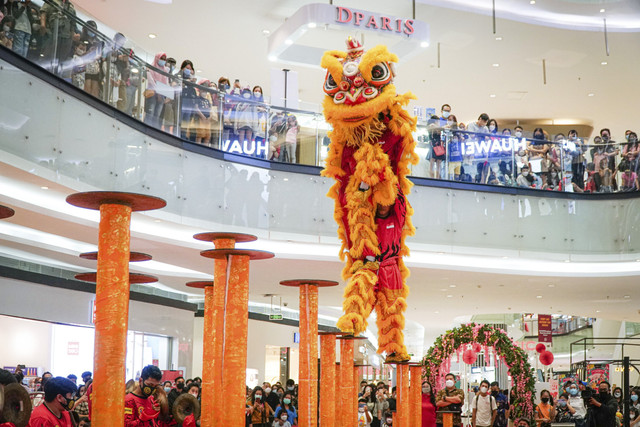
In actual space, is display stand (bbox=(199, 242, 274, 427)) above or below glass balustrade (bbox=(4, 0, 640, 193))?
below

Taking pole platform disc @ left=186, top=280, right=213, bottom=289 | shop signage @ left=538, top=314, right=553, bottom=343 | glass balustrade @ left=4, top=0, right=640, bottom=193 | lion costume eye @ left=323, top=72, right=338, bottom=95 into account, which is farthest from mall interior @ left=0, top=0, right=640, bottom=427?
shop signage @ left=538, top=314, right=553, bottom=343

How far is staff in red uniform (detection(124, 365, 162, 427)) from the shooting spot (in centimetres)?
658

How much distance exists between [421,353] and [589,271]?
1694 centimetres

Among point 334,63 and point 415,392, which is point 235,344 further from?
point 415,392

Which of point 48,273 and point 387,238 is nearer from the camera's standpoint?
point 387,238

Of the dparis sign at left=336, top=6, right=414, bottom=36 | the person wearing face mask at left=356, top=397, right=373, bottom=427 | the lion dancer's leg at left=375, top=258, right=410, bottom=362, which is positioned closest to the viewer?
the lion dancer's leg at left=375, top=258, right=410, bottom=362

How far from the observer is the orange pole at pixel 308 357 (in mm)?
10852

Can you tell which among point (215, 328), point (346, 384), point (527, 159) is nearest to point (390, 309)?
point (215, 328)

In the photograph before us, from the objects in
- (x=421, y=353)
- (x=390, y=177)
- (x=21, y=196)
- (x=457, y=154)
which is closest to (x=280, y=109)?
(x=457, y=154)

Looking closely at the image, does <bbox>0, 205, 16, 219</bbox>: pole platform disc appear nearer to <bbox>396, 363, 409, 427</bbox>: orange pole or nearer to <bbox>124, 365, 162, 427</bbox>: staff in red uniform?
<bbox>124, 365, 162, 427</bbox>: staff in red uniform

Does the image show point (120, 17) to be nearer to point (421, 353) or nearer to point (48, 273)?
point (48, 273)

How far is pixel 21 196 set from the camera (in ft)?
30.1

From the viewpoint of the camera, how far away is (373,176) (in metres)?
5.84

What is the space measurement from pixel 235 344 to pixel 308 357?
448 cm
